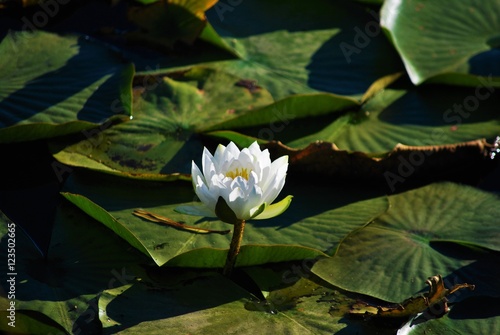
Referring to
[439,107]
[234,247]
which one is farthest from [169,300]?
[439,107]

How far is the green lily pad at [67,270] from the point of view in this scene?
6.75 ft

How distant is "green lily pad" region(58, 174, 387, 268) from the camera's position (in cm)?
221

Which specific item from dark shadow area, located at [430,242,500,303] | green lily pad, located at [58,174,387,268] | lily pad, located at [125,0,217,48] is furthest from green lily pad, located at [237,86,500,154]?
lily pad, located at [125,0,217,48]

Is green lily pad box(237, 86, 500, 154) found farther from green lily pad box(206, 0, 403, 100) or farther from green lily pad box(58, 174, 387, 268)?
green lily pad box(58, 174, 387, 268)

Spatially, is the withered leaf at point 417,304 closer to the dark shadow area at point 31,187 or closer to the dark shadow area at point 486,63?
the dark shadow area at point 31,187

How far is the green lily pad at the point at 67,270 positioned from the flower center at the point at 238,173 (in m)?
0.49

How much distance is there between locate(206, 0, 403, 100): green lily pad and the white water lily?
1.04m

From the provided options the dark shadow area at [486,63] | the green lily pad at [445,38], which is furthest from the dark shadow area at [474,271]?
the dark shadow area at [486,63]

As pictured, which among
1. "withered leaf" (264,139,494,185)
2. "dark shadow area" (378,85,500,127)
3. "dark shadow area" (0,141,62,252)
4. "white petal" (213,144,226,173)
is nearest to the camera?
"white petal" (213,144,226,173)

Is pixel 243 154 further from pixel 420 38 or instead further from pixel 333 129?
pixel 420 38

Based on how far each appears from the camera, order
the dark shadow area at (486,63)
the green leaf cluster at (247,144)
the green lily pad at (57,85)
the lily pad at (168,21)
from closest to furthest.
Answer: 1. the green leaf cluster at (247,144)
2. the green lily pad at (57,85)
3. the dark shadow area at (486,63)
4. the lily pad at (168,21)

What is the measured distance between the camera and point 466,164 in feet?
9.05

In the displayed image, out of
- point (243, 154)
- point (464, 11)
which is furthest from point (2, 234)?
point (464, 11)

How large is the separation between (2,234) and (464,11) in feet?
7.86
